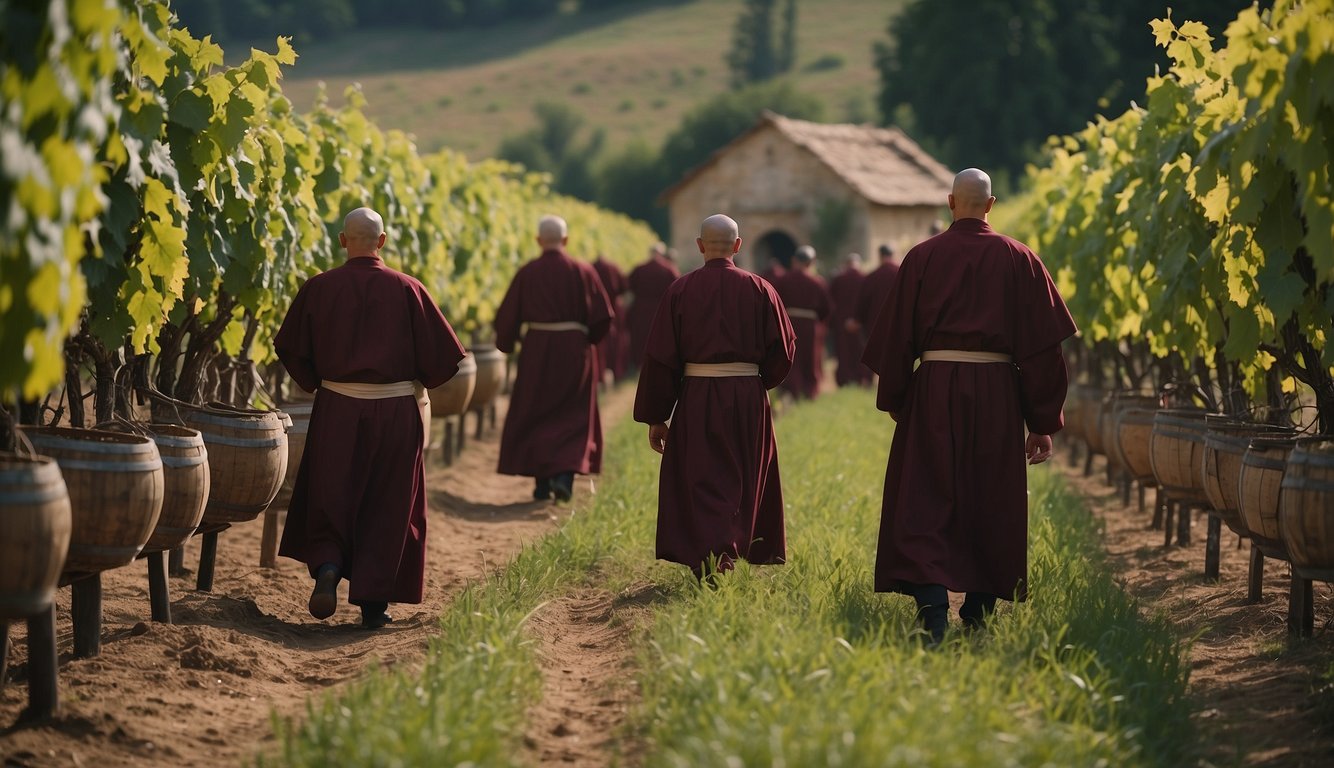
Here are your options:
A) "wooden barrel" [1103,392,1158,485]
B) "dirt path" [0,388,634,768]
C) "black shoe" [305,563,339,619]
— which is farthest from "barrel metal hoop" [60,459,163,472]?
"wooden barrel" [1103,392,1158,485]

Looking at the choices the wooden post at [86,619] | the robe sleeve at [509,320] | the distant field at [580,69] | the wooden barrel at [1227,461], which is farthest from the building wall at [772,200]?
the distant field at [580,69]

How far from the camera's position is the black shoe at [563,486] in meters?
12.0

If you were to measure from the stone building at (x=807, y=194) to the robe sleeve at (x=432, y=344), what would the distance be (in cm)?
3051

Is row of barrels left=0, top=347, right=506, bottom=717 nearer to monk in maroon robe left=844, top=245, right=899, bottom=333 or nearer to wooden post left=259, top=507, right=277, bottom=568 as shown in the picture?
wooden post left=259, top=507, right=277, bottom=568

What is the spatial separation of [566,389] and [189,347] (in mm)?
4131

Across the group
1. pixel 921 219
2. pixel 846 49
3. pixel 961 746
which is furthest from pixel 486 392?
pixel 846 49

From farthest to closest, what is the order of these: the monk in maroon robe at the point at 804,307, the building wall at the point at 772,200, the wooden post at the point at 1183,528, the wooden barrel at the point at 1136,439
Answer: the building wall at the point at 772,200 → the monk in maroon robe at the point at 804,307 → the wooden post at the point at 1183,528 → the wooden barrel at the point at 1136,439

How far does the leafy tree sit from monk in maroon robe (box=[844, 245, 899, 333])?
28594 mm

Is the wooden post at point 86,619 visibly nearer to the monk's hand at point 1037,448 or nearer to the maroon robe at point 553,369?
the monk's hand at point 1037,448

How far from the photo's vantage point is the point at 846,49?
105875mm

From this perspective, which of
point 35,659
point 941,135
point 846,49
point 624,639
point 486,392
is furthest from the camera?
point 846,49

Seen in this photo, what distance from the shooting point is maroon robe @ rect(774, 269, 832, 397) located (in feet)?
61.0

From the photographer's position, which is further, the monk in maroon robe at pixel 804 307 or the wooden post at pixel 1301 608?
the monk in maroon robe at pixel 804 307

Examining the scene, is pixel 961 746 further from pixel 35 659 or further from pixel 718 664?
pixel 35 659
